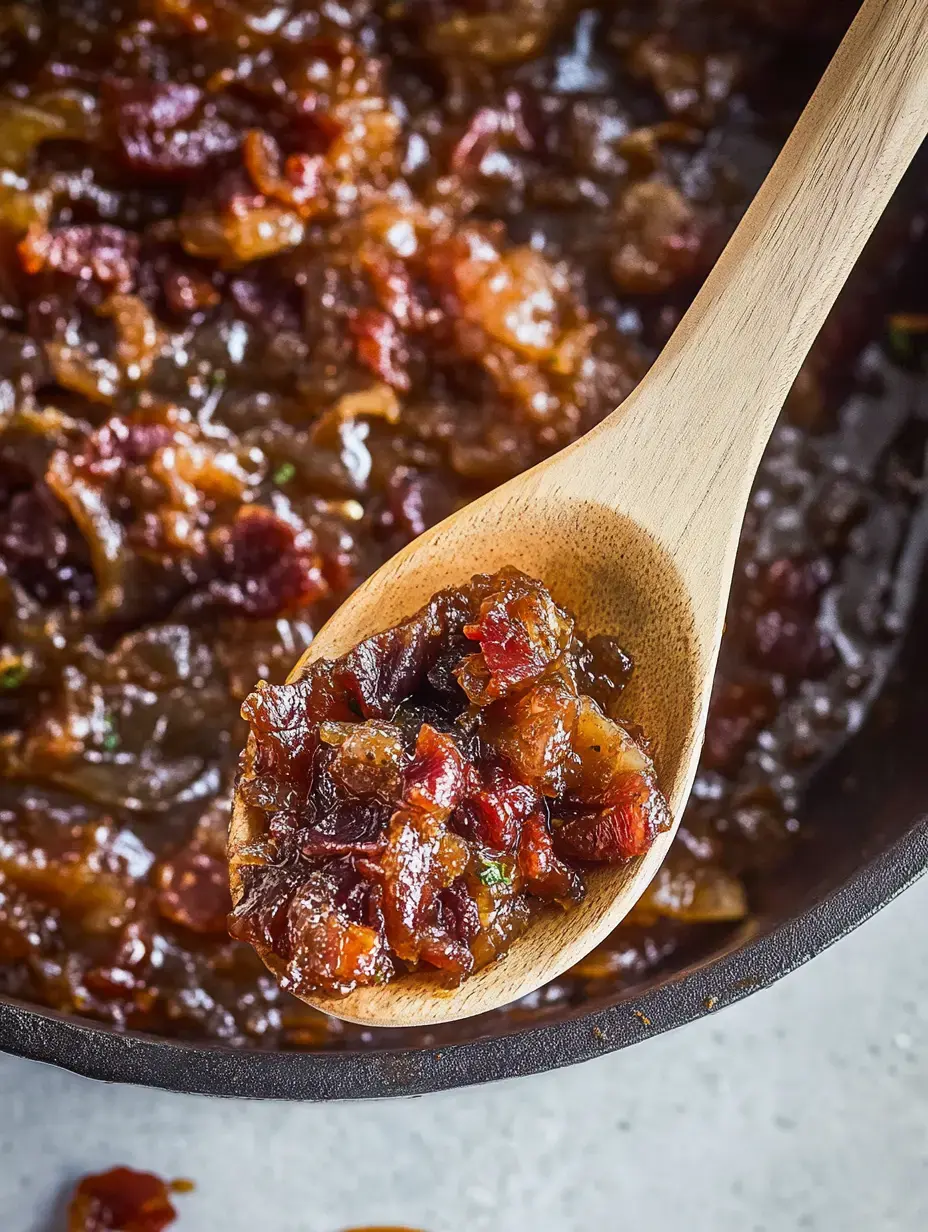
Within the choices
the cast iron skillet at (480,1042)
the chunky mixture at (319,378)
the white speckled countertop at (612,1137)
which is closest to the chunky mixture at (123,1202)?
the white speckled countertop at (612,1137)

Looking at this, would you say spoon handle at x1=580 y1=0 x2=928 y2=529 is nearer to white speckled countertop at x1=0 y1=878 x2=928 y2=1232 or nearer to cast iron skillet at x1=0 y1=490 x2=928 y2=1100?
cast iron skillet at x1=0 y1=490 x2=928 y2=1100

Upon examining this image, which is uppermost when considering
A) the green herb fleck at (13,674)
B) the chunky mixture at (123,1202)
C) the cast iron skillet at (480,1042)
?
the cast iron skillet at (480,1042)

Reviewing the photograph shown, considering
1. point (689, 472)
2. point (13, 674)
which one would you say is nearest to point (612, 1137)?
point (689, 472)

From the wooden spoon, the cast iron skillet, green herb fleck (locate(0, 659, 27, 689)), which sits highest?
the wooden spoon

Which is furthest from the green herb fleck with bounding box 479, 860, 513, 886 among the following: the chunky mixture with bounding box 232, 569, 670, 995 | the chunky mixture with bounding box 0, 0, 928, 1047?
the chunky mixture with bounding box 0, 0, 928, 1047

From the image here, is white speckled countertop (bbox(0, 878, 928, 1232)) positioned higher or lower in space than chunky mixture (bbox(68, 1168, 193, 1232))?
higher

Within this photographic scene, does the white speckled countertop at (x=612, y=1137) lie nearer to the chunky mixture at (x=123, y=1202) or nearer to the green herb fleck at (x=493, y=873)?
the chunky mixture at (x=123, y=1202)
